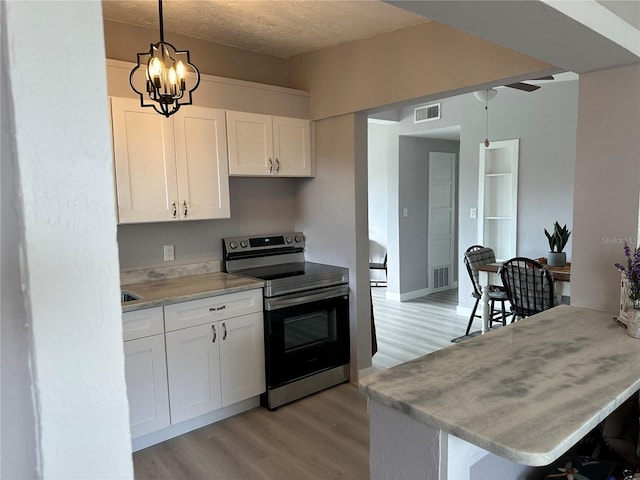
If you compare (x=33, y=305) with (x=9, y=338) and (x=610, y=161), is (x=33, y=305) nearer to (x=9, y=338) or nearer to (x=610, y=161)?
(x=9, y=338)

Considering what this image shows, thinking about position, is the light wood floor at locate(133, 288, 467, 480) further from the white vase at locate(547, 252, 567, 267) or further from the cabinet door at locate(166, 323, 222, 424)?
the white vase at locate(547, 252, 567, 267)

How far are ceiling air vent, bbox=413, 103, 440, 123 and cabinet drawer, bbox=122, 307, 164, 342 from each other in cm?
423

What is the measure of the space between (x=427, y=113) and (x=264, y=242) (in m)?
3.09

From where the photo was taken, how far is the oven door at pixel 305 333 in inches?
119

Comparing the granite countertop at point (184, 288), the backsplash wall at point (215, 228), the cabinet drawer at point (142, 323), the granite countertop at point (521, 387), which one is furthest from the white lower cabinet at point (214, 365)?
the granite countertop at point (521, 387)

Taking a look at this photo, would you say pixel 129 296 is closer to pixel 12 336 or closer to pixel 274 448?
pixel 274 448

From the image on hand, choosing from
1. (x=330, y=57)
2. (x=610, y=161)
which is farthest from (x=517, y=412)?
(x=330, y=57)

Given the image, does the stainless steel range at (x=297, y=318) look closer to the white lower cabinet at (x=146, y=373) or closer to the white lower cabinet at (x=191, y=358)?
the white lower cabinet at (x=191, y=358)

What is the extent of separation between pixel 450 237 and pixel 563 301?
291 cm

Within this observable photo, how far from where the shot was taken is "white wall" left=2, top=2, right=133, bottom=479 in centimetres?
45

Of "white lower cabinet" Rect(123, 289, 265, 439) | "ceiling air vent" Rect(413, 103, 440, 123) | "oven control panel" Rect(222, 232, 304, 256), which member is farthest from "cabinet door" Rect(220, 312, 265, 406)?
"ceiling air vent" Rect(413, 103, 440, 123)

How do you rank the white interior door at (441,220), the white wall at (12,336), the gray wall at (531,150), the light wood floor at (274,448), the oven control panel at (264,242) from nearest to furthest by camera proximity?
the white wall at (12,336) < the light wood floor at (274,448) < the oven control panel at (264,242) < the gray wall at (531,150) < the white interior door at (441,220)

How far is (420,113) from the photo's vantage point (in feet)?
18.5

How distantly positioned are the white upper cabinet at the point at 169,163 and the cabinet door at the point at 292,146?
1.48 feet
